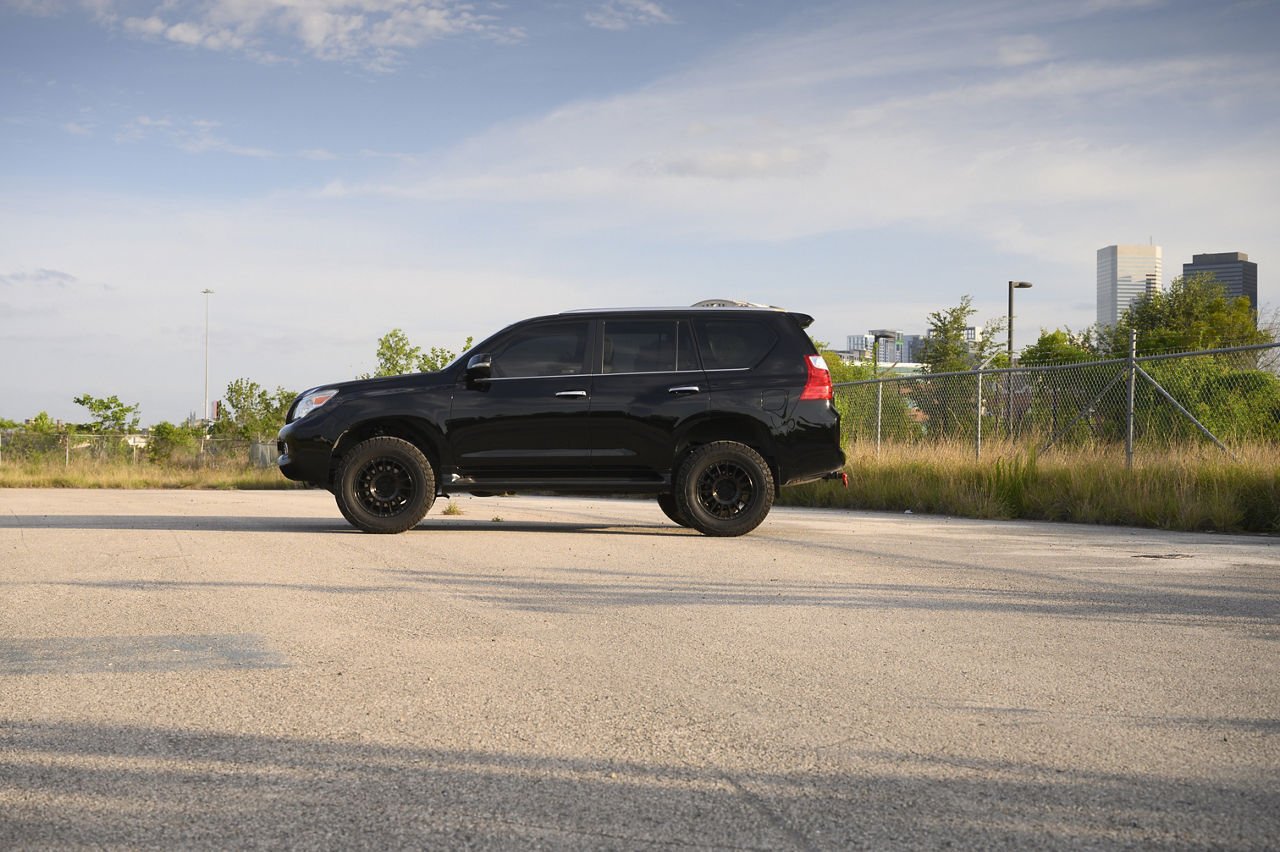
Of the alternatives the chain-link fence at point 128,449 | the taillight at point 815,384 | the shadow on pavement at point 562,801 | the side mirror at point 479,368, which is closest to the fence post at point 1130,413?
the taillight at point 815,384

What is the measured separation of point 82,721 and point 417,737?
117 centimetres

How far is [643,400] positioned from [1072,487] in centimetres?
632

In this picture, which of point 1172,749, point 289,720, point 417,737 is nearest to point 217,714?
point 289,720

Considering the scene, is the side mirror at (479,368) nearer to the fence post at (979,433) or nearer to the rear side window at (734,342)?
the rear side window at (734,342)

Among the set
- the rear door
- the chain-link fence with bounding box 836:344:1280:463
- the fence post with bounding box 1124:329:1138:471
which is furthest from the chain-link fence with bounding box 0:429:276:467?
the fence post with bounding box 1124:329:1138:471

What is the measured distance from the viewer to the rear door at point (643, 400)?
973cm

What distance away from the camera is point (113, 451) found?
105 feet

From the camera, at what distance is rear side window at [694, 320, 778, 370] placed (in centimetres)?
985

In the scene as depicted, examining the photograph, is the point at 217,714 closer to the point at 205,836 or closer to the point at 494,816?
the point at 205,836

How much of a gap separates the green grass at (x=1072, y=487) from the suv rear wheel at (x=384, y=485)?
7273mm

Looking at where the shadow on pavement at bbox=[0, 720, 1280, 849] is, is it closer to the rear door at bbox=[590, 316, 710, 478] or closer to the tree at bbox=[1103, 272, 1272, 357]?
the rear door at bbox=[590, 316, 710, 478]

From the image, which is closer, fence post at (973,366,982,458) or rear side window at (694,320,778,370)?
rear side window at (694,320,778,370)

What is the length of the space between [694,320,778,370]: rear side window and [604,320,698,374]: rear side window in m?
0.15

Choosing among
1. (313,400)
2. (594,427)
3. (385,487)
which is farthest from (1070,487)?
(313,400)
